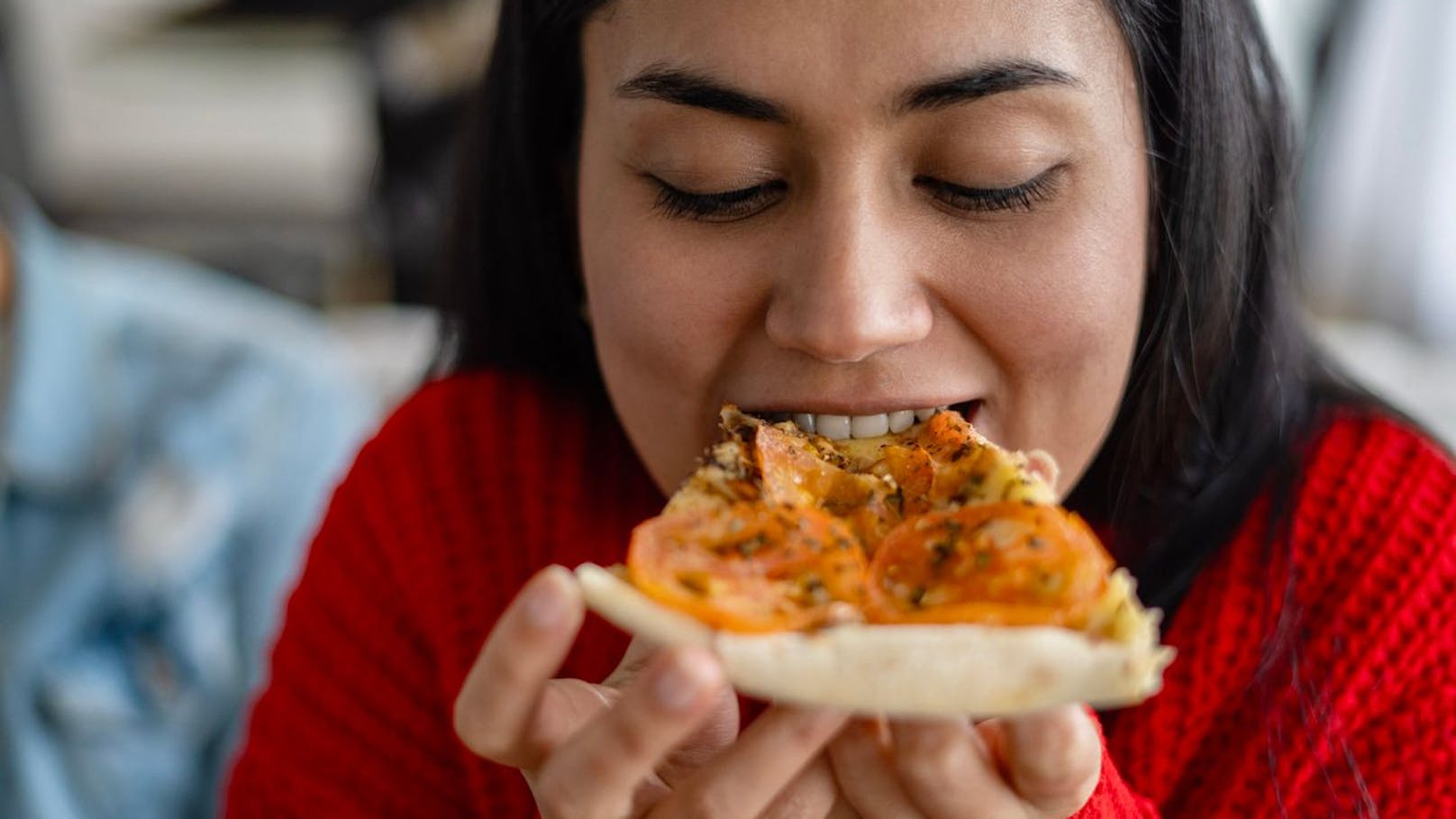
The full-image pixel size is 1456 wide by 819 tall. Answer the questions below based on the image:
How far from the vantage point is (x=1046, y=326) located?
98 cm

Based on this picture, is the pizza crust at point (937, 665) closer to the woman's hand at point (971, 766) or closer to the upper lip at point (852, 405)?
the woman's hand at point (971, 766)

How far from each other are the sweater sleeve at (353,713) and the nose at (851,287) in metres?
0.62

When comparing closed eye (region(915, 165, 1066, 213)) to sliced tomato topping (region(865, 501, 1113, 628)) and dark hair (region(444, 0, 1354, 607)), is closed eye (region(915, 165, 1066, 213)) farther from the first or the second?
sliced tomato topping (region(865, 501, 1113, 628))

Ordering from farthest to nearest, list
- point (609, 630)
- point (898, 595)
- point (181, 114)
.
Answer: point (181, 114), point (609, 630), point (898, 595)

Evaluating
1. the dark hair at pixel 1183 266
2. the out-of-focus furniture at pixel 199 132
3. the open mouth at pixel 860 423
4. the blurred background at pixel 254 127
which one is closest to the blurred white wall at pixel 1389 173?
the dark hair at pixel 1183 266

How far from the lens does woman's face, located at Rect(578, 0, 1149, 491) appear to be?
0.90 m

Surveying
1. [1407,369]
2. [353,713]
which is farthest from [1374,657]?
[1407,369]

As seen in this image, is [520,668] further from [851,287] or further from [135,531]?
[135,531]

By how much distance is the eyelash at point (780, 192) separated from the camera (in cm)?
95

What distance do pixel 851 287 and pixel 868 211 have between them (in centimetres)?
5

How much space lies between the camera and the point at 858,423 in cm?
100

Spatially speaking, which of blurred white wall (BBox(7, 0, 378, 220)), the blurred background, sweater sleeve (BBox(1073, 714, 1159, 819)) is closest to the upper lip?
sweater sleeve (BBox(1073, 714, 1159, 819))

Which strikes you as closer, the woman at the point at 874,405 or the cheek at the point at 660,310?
the woman at the point at 874,405

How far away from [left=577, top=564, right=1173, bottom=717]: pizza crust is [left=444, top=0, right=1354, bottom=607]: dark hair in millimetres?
476
